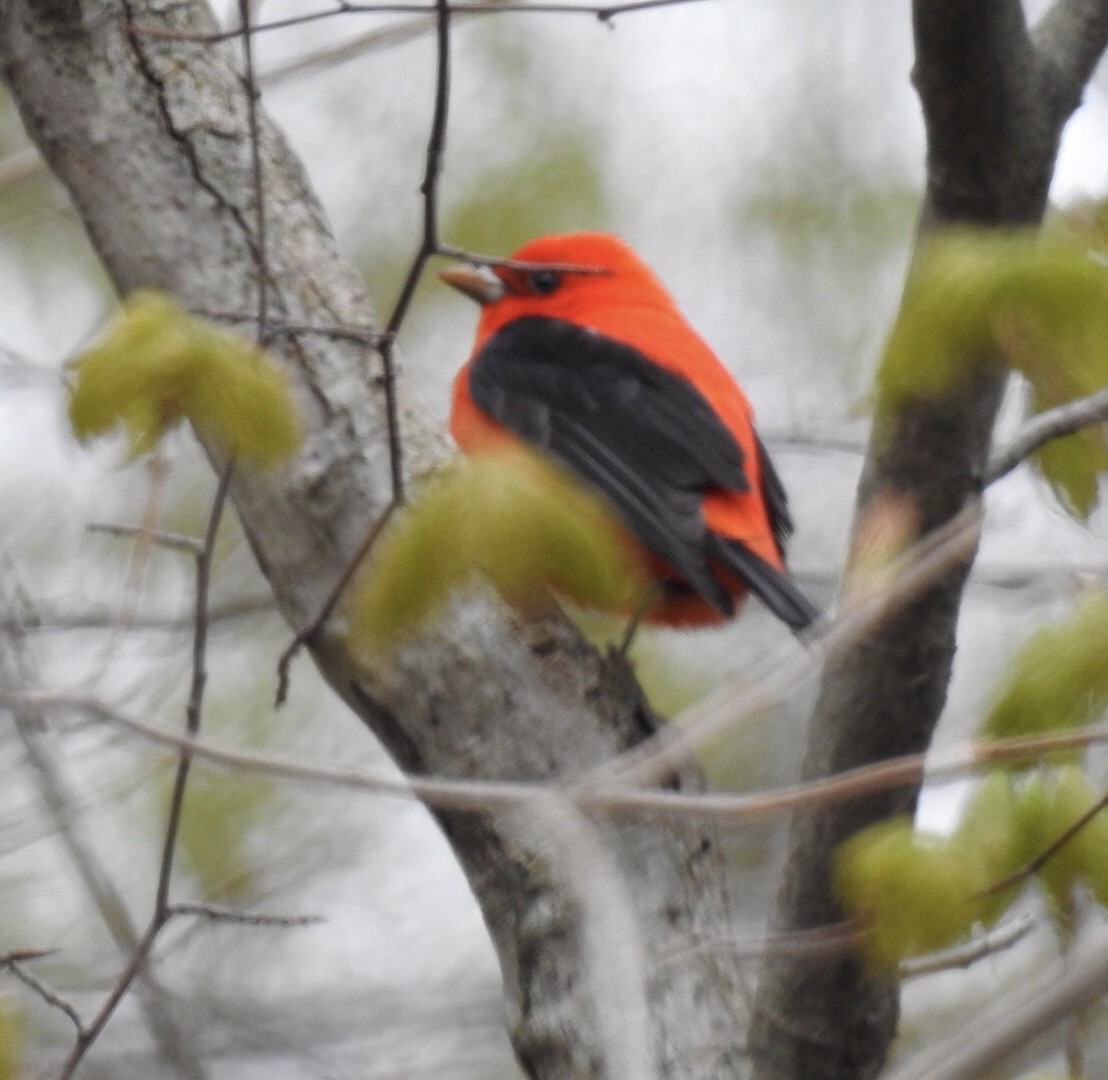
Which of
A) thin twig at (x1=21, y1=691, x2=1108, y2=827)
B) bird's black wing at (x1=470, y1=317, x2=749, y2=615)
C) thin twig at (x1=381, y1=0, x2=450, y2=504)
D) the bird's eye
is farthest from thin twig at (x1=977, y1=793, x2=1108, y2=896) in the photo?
the bird's eye

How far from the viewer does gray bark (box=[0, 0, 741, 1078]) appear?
3.17 meters

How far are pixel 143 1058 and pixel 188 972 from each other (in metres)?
1.07

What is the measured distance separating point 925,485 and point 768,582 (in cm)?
90

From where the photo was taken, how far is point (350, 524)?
3512 millimetres

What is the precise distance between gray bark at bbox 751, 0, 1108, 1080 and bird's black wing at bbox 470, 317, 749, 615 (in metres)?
0.83

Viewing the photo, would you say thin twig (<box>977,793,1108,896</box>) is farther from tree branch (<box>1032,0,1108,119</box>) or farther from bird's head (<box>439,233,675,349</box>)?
bird's head (<box>439,233,675,349</box>)

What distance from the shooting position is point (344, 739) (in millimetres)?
7371

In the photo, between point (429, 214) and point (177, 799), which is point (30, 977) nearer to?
point (177, 799)

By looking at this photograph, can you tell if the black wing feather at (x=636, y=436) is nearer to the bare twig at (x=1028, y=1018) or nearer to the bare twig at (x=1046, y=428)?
the bare twig at (x=1046, y=428)

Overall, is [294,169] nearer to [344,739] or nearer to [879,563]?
[879,563]

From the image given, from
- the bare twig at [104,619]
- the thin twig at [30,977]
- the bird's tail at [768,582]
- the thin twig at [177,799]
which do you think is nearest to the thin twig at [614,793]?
the thin twig at [177,799]

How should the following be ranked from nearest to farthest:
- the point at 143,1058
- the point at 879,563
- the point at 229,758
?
the point at 229,758 → the point at 879,563 → the point at 143,1058

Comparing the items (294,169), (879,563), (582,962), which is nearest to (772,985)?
(582,962)

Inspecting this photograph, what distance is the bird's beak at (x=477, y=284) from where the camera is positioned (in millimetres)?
5207
